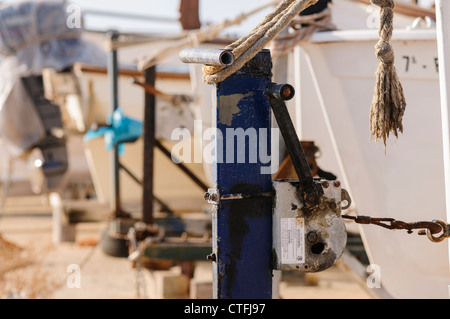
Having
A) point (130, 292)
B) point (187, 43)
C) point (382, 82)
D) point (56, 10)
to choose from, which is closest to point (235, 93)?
point (382, 82)

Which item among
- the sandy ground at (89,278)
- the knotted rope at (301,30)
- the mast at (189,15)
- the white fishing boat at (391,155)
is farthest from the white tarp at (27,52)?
the white fishing boat at (391,155)

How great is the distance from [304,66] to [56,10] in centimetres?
440

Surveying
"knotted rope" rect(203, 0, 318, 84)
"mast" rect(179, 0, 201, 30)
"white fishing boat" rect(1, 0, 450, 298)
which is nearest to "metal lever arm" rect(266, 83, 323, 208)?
"knotted rope" rect(203, 0, 318, 84)

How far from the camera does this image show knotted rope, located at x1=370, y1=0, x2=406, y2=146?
1960 mm

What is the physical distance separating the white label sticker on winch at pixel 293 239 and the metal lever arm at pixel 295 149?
0.07 meters

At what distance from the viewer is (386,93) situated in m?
1.96

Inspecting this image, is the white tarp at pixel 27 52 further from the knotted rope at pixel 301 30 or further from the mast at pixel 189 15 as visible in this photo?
the knotted rope at pixel 301 30

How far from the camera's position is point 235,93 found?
2.05 meters

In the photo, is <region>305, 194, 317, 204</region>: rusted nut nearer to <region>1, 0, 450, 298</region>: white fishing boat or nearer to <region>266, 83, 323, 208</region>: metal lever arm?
<region>266, 83, 323, 208</region>: metal lever arm

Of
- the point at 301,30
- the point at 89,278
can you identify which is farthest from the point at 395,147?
the point at 89,278

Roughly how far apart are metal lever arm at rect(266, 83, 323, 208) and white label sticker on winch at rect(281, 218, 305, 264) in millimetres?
71

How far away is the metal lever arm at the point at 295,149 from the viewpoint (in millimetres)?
1999

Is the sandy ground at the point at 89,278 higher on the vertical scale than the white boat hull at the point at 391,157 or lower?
lower
